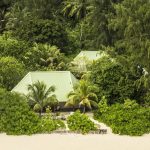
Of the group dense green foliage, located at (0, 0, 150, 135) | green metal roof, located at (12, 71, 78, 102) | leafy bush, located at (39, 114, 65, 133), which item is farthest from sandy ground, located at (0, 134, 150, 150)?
green metal roof, located at (12, 71, 78, 102)

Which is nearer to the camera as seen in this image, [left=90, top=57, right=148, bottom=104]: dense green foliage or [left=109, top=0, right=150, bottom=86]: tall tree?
[left=109, top=0, right=150, bottom=86]: tall tree

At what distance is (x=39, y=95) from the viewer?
3048cm

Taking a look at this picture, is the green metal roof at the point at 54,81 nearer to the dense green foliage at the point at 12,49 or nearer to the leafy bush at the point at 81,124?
the leafy bush at the point at 81,124

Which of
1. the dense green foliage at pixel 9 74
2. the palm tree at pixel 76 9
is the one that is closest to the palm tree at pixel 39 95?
the dense green foliage at pixel 9 74

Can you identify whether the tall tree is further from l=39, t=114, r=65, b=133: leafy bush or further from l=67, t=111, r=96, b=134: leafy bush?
l=39, t=114, r=65, b=133: leafy bush

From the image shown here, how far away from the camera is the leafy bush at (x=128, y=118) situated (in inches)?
1118

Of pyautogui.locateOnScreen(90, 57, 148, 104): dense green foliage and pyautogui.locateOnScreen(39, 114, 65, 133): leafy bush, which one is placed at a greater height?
pyautogui.locateOnScreen(90, 57, 148, 104): dense green foliage

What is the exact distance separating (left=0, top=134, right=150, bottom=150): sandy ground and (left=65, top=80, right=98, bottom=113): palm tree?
11.5 ft

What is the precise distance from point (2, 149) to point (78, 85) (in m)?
7.92

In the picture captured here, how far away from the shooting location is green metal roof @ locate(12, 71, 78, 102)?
1275 inches

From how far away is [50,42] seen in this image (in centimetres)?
4459

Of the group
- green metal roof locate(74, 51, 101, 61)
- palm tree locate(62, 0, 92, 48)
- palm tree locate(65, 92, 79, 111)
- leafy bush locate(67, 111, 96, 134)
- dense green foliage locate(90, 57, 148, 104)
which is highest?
palm tree locate(62, 0, 92, 48)

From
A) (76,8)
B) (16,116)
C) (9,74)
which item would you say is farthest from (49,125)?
(76,8)

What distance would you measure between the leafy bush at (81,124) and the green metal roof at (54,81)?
3.55 m
